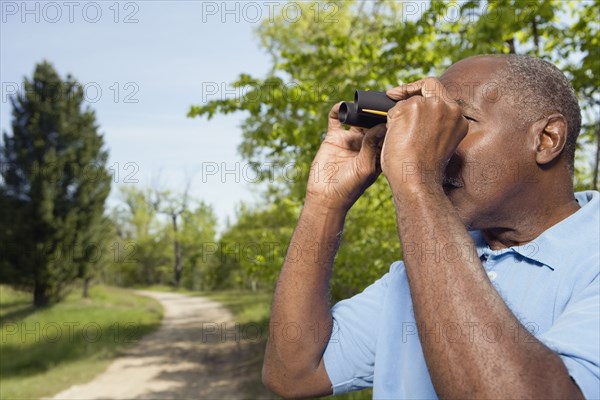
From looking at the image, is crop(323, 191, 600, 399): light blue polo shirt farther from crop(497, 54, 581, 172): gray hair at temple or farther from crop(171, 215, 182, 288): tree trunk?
crop(171, 215, 182, 288): tree trunk

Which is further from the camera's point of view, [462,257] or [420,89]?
[420,89]

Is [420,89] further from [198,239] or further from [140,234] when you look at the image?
[140,234]

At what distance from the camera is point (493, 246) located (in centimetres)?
167

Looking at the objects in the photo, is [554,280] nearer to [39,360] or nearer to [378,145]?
[378,145]

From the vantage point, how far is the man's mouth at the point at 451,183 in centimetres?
155

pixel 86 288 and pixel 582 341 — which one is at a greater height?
pixel 582 341

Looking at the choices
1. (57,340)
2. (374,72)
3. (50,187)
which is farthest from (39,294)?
(374,72)

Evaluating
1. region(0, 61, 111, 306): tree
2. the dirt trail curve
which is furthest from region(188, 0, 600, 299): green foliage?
region(0, 61, 111, 306): tree

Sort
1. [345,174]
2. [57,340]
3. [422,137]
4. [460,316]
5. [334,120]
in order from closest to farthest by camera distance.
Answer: [460,316] → [422,137] → [345,174] → [334,120] → [57,340]

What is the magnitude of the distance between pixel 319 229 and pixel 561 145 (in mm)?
672

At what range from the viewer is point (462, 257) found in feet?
3.84

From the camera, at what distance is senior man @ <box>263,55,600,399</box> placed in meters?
1.11

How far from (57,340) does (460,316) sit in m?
15.9

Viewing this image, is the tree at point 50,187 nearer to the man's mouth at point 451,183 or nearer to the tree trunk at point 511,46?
the tree trunk at point 511,46
